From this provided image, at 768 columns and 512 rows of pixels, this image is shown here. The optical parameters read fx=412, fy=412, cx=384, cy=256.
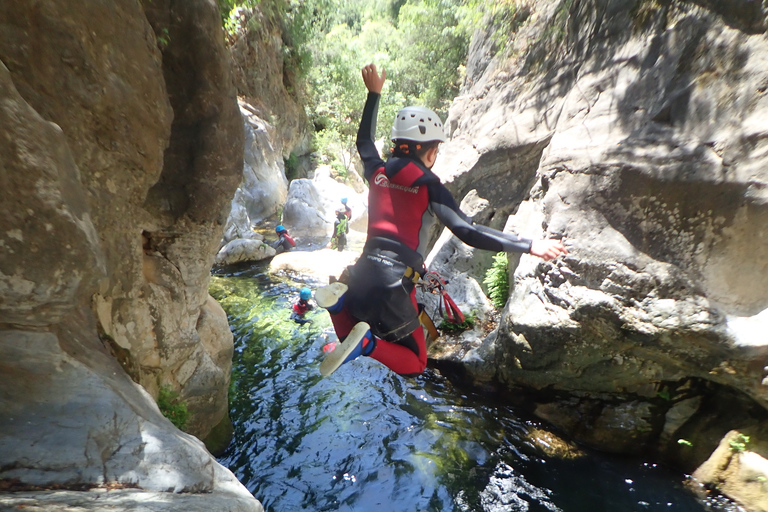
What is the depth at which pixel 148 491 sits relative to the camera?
195 centimetres

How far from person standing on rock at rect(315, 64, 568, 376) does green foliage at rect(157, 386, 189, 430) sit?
1452mm

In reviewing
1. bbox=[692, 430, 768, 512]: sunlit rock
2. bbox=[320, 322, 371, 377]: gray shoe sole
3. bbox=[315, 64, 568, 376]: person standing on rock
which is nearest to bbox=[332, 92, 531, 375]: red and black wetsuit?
bbox=[315, 64, 568, 376]: person standing on rock

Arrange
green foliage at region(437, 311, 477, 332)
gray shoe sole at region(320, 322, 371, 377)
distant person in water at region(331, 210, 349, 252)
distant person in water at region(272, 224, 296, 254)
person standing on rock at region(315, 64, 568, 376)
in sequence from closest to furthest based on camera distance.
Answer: gray shoe sole at region(320, 322, 371, 377)
person standing on rock at region(315, 64, 568, 376)
green foliage at region(437, 311, 477, 332)
distant person in water at region(272, 224, 296, 254)
distant person in water at region(331, 210, 349, 252)

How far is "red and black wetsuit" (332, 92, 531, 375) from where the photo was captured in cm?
337

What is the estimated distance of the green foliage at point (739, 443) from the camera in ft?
12.1

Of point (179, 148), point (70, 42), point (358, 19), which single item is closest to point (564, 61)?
point (179, 148)

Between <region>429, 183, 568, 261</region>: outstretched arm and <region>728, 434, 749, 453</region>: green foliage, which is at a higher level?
<region>429, 183, 568, 261</region>: outstretched arm

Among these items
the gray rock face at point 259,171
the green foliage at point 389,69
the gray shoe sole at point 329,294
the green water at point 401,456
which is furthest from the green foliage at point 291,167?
the gray shoe sole at point 329,294

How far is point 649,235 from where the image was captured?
3.89 m

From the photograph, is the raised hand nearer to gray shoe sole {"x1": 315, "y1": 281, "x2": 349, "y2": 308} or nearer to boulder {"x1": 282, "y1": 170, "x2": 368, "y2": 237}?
gray shoe sole {"x1": 315, "y1": 281, "x2": 349, "y2": 308}

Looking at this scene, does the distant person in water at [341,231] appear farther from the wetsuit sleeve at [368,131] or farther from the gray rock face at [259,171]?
the wetsuit sleeve at [368,131]

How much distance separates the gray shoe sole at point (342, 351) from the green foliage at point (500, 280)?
3.40m

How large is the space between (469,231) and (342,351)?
135 cm

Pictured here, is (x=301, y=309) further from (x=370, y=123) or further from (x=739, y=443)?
(x=739, y=443)
